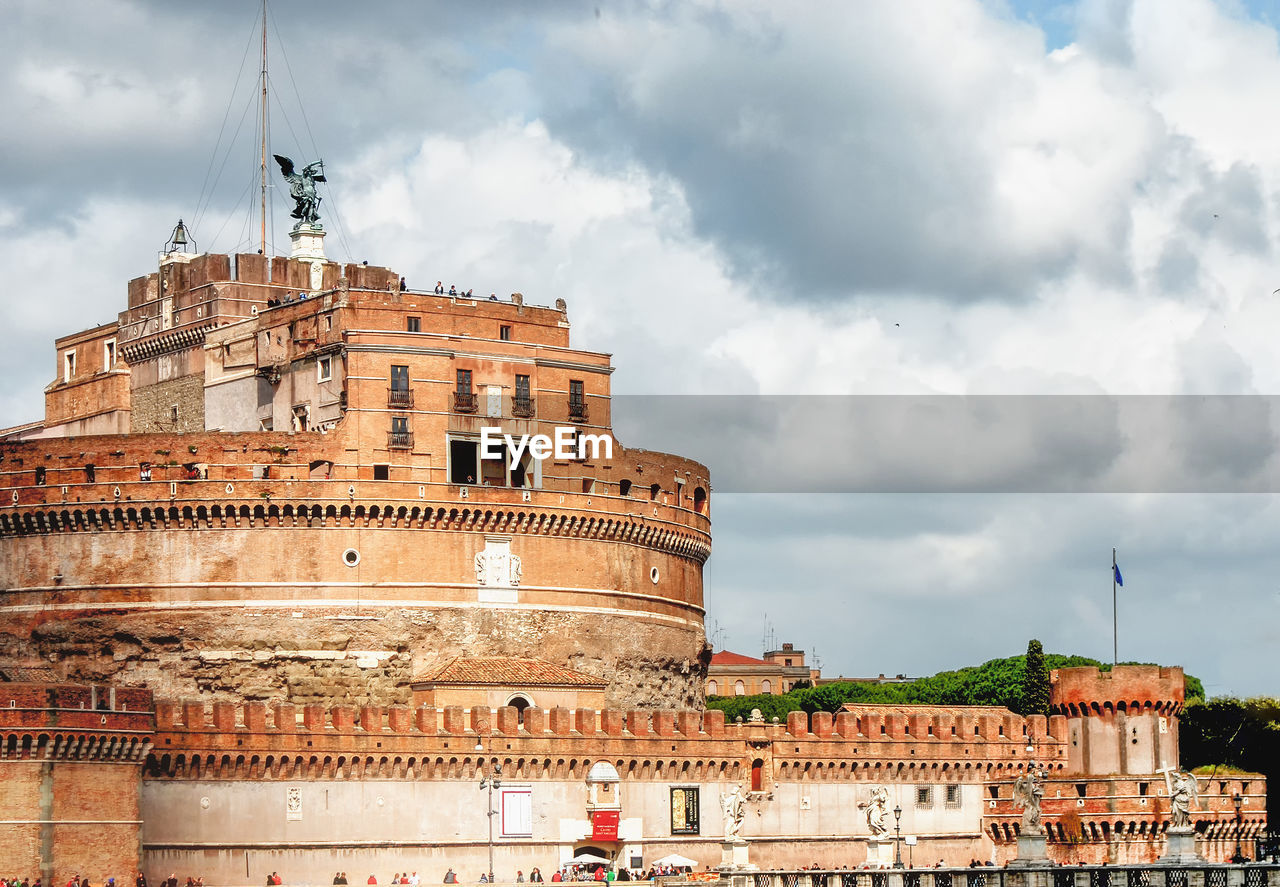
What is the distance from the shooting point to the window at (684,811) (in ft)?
260

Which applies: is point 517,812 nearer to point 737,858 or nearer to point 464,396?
point 737,858

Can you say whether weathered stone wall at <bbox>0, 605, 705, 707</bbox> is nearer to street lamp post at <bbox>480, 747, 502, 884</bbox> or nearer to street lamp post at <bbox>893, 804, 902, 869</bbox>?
street lamp post at <bbox>480, 747, 502, 884</bbox>

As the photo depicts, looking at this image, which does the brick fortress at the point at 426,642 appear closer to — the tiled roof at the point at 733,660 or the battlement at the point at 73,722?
the battlement at the point at 73,722

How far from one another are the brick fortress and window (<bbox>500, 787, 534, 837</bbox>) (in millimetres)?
189

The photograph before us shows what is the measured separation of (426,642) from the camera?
81688 millimetres

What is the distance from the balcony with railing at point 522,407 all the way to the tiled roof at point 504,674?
8.10m

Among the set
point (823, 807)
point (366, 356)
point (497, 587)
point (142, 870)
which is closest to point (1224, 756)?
point (823, 807)

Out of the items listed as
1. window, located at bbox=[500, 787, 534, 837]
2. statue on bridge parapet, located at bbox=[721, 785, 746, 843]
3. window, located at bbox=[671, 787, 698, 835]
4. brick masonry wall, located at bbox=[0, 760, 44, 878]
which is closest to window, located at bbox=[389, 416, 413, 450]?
window, located at bbox=[500, 787, 534, 837]

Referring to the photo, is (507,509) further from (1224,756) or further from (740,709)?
(740,709)

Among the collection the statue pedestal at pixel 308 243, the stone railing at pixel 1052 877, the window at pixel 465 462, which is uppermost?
the statue pedestal at pixel 308 243

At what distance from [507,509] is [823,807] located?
14.0 m

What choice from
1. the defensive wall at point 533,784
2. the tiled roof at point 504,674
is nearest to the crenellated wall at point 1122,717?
the defensive wall at point 533,784

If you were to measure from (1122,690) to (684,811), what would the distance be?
18.3m

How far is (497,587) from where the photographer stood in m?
83.1
